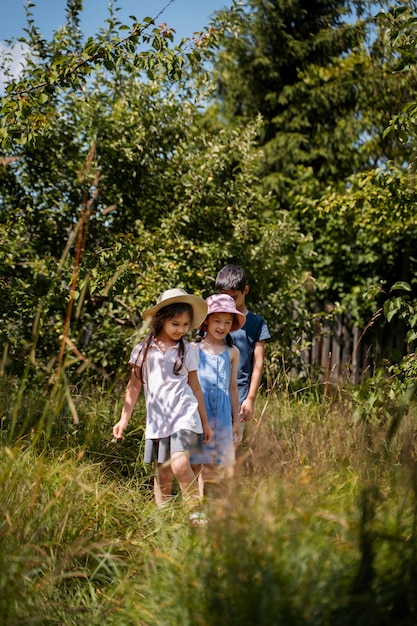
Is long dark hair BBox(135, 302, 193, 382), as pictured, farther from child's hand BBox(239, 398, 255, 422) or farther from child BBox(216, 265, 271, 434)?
child's hand BBox(239, 398, 255, 422)

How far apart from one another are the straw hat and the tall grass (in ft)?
3.04

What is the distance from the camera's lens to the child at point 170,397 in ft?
11.5

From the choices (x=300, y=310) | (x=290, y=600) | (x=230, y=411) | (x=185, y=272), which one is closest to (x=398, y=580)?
(x=290, y=600)

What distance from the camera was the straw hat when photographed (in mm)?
3727

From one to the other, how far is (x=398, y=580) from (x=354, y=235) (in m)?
7.54

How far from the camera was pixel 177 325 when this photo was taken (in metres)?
3.65

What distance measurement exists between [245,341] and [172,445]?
972 millimetres

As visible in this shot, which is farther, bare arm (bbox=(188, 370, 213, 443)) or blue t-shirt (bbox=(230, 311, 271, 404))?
blue t-shirt (bbox=(230, 311, 271, 404))

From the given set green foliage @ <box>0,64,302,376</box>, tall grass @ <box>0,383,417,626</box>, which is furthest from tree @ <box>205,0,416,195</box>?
tall grass @ <box>0,383,417,626</box>

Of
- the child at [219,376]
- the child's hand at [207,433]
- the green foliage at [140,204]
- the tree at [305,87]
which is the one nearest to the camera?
the child's hand at [207,433]

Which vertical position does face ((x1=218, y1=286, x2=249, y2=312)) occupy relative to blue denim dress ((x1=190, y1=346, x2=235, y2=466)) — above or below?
above

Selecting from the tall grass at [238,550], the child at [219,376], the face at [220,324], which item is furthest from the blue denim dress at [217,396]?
the tall grass at [238,550]

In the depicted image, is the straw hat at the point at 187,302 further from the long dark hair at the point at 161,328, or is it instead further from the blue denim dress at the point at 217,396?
the blue denim dress at the point at 217,396

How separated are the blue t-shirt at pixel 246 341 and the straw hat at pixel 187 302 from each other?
48 cm
